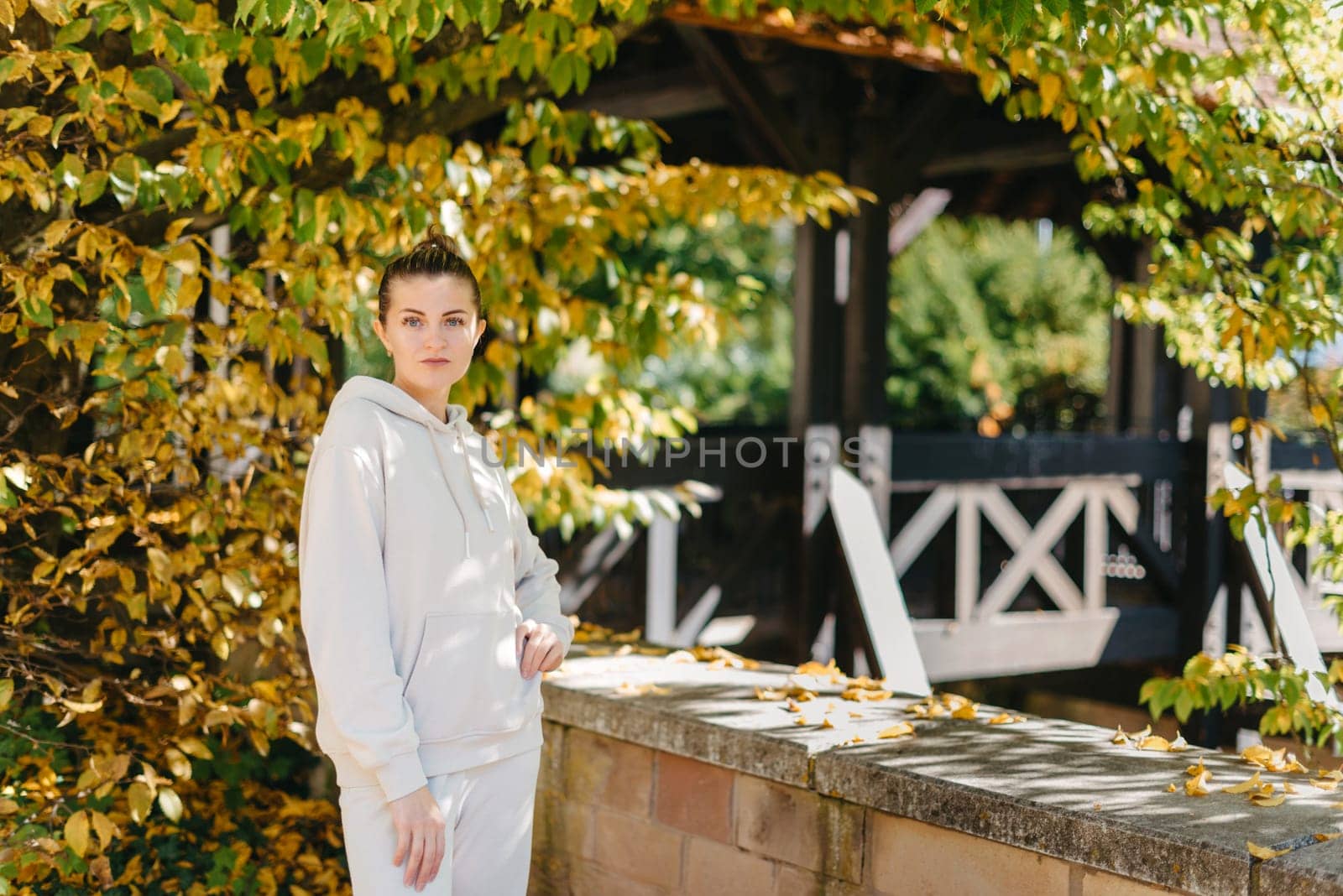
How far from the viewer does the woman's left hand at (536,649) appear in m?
1.97

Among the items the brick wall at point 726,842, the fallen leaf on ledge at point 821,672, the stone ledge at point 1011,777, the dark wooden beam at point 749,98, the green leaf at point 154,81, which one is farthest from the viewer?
the dark wooden beam at point 749,98

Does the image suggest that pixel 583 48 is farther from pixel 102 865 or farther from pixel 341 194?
pixel 102 865

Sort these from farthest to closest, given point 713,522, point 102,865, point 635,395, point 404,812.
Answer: point 713,522 < point 635,395 < point 102,865 < point 404,812

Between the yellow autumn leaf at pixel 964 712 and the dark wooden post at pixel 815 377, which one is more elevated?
the dark wooden post at pixel 815 377

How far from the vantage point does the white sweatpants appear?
1767 mm

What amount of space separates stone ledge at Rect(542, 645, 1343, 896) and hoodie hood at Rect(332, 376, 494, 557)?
0.93 m

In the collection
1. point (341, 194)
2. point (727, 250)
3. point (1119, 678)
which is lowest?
point (1119, 678)

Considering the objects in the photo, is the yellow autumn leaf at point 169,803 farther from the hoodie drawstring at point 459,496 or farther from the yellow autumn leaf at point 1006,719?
the yellow autumn leaf at point 1006,719

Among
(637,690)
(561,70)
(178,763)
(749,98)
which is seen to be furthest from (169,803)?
(749,98)

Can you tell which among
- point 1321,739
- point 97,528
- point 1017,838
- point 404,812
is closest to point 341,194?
point 97,528

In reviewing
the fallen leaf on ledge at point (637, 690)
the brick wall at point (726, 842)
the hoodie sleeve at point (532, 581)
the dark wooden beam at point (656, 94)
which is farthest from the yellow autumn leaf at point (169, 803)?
the dark wooden beam at point (656, 94)

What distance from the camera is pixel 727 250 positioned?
641 inches

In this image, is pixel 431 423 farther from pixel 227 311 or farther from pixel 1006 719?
pixel 227 311

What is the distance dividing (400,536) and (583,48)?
66.0 inches
